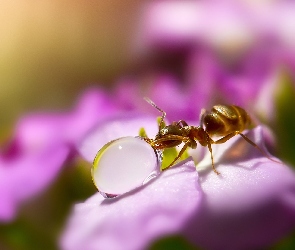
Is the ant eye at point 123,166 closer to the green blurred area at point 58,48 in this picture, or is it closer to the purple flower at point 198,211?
the purple flower at point 198,211

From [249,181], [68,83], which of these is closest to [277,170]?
Answer: [249,181]

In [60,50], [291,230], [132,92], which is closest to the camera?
[291,230]

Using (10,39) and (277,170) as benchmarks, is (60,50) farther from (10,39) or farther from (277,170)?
(277,170)

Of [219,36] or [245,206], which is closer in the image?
[245,206]

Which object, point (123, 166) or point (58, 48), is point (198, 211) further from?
point (58, 48)

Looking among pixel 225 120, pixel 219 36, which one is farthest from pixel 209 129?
pixel 219 36

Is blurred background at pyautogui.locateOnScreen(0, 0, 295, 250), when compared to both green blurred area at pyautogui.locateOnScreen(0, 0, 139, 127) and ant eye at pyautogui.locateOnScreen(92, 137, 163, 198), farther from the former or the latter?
ant eye at pyautogui.locateOnScreen(92, 137, 163, 198)
